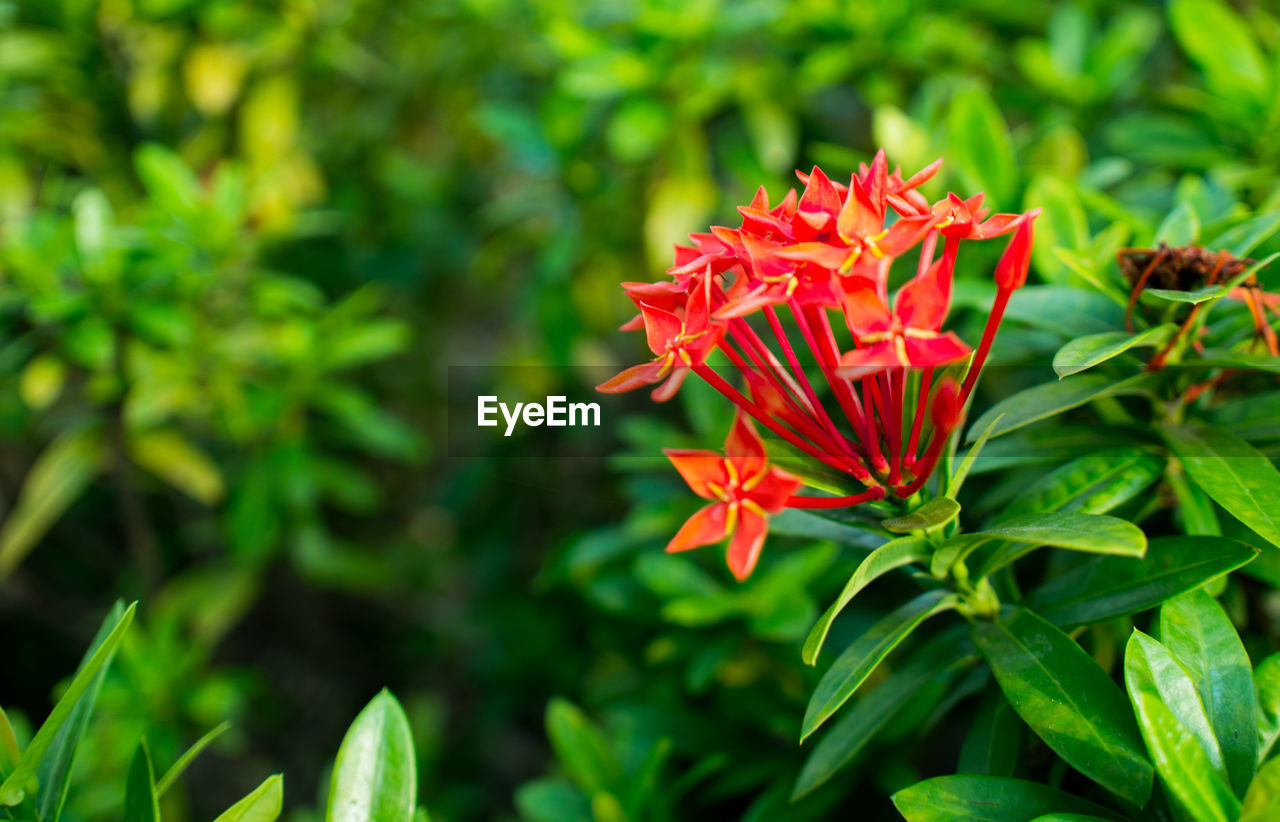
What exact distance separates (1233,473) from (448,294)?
2103 mm

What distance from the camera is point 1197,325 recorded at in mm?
736

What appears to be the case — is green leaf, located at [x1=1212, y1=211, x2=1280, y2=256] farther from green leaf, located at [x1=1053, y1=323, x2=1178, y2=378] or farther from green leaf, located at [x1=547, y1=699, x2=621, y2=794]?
green leaf, located at [x1=547, y1=699, x2=621, y2=794]

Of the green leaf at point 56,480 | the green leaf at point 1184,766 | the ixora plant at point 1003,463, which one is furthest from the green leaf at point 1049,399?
the green leaf at point 56,480

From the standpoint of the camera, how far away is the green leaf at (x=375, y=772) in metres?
0.65

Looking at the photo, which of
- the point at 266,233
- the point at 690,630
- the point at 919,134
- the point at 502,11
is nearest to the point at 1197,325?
the point at 919,134

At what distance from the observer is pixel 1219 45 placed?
1.11 meters

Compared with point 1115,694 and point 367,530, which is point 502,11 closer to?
point 367,530

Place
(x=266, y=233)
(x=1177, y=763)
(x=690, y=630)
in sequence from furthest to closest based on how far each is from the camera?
(x=266, y=233), (x=690, y=630), (x=1177, y=763)

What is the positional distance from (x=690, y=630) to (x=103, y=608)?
1.55 m

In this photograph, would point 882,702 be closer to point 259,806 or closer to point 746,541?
point 746,541

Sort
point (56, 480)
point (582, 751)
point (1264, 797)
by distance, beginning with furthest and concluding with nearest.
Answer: point (56, 480) < point (582, 751) < point (1264, 797)

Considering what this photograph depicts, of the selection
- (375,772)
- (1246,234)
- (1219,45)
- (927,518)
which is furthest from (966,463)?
(1219,45)

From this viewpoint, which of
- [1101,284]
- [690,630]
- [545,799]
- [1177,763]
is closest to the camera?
[1177,763]

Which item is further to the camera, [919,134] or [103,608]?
[103,608]
